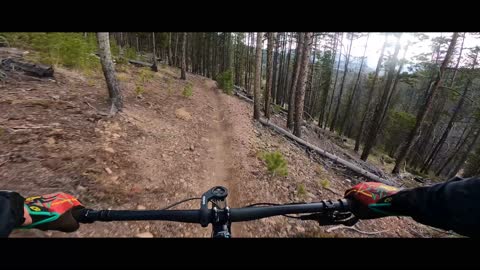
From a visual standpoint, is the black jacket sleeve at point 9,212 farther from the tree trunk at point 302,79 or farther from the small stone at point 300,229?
the tree trunk at point 302,79

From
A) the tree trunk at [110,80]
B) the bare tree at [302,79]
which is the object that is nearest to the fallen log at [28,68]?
the tree trunk at [110,80]

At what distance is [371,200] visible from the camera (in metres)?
2.00

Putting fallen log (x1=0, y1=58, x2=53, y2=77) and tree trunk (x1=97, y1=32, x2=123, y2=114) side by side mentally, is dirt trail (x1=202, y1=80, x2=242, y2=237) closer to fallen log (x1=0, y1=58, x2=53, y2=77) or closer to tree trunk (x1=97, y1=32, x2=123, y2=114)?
tree trunk (x1=97, y1=32, x2=123, y2=114)

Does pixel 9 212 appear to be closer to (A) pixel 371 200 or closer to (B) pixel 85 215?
(B) pixel 85 215

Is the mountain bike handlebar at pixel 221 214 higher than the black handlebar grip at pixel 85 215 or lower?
higher

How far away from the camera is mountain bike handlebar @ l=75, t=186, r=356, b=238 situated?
1589 mm

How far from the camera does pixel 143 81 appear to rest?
1275 cm

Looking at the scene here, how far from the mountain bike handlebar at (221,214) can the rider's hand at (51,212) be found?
0.09 m

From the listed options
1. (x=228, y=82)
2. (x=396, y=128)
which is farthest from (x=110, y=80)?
(x=396, y=128)

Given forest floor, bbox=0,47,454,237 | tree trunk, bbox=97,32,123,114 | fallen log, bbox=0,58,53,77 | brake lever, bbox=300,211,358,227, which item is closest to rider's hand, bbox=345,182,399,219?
brake lever, bbox=300,211,358,227

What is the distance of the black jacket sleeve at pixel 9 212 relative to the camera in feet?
3.75

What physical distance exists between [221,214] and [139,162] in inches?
184
